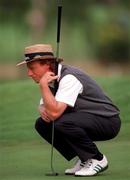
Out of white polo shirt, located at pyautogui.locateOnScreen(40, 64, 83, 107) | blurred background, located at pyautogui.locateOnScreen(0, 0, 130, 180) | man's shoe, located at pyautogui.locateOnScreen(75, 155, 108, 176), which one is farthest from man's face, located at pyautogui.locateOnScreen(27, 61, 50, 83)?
blurred background, located at pyautogui.locateOnScreen(0, 0, 130, 180)

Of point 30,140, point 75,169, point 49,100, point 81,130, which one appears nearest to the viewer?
point 49,100

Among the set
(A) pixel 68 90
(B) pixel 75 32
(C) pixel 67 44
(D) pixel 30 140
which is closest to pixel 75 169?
(A) pixel 68 90

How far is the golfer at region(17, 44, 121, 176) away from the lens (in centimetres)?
488

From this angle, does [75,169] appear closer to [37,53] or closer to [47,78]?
[47,78]

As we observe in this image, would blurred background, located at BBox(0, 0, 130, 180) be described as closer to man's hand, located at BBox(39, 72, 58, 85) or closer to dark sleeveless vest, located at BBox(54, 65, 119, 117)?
dark sleeveless vest, located at BBox(54, 65, 119, 117)

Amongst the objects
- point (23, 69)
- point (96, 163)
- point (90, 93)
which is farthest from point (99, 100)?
point (23, 69)

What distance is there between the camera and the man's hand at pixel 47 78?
4859 mm

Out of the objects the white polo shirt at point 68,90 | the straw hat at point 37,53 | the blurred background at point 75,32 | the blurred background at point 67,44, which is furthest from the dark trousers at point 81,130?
the blurred background at point 75,32

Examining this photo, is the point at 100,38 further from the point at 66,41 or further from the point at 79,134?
the point at 79,134

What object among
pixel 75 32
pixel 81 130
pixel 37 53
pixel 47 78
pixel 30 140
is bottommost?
pixel 30 140

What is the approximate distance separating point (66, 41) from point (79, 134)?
4.41 meters

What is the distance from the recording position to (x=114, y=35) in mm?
9594

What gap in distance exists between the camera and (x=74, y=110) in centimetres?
501

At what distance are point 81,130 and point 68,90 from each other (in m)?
0.28
